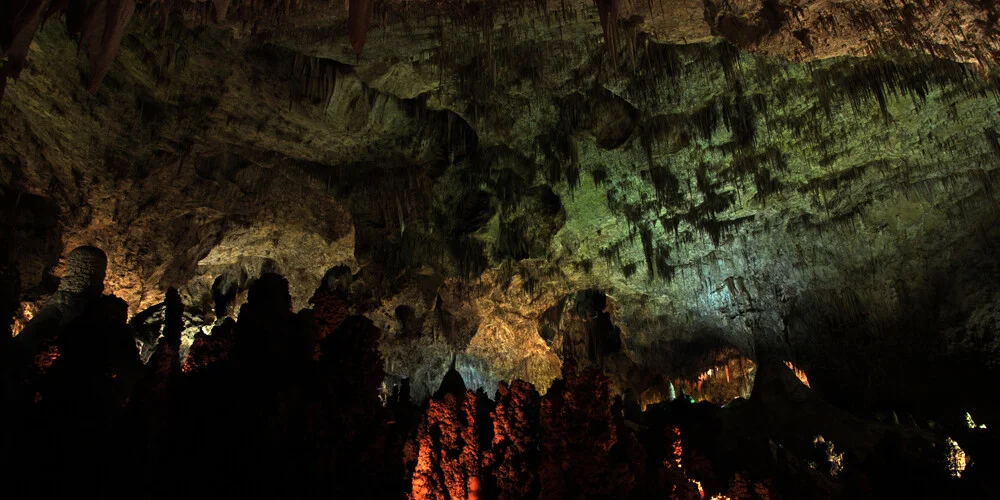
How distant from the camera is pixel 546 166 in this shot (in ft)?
46.0

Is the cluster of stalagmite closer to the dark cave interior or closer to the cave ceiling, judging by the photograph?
the dark cave interior

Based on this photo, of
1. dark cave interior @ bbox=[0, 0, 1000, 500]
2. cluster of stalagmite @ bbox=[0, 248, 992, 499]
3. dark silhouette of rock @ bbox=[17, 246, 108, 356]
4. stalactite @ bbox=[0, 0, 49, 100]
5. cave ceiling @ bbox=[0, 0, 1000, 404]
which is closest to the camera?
stalactite @ bbox=[0, 0, 49, 100]

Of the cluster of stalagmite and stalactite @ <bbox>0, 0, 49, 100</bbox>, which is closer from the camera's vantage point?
stalactite @ <bbox>0, 0, 49, 100</bbox>

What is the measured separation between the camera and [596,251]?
16.3 metres

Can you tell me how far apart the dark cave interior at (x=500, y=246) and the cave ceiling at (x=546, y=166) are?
0.06 metres

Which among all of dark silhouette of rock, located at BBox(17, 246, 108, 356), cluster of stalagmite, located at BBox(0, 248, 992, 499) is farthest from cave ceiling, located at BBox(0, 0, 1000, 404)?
dark silhouette of rock, located at BBox(17, 246, 108, 356)

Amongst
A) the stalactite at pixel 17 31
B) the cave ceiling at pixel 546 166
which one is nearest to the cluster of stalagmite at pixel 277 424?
the stalactite at pixel 17 31

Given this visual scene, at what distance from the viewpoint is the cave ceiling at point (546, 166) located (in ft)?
30.8

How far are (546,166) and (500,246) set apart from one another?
9.00 ft

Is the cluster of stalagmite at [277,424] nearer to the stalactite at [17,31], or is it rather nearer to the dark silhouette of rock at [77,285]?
the dark silhouette of rock at [77,285]

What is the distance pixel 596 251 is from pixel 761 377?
16.7 feet

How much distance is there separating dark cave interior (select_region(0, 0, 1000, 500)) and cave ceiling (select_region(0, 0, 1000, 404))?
63mm

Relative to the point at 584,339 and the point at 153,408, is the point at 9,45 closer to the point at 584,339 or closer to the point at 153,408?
the point at 153,408

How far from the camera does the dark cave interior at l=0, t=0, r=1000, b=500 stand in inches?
206
